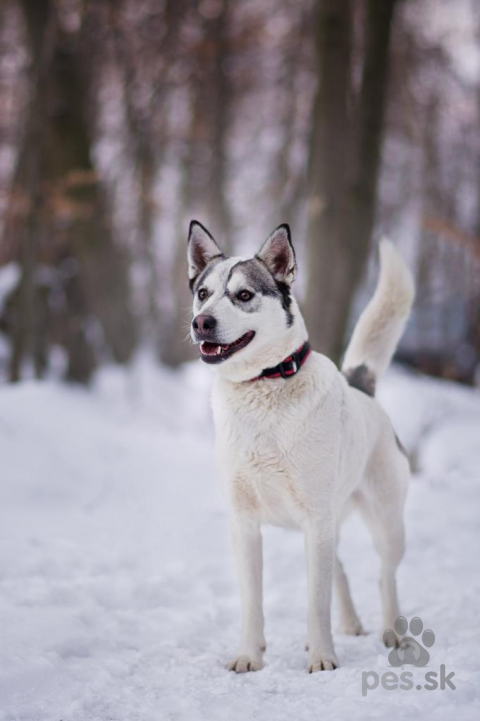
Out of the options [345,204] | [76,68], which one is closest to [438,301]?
[345,204]

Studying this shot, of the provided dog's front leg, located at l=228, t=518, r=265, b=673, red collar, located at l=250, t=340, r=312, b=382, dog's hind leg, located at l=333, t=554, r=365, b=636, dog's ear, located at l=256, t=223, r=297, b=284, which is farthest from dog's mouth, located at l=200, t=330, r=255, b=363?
dog's hind leg, located at l=333, t=554, r=365, b=636

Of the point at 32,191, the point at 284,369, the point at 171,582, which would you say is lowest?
the point at 171,582

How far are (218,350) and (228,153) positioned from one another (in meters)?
12.8

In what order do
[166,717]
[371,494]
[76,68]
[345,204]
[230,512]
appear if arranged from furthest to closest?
[76,68]
[345,204]
[371,494]
[230,512]
[166,717]

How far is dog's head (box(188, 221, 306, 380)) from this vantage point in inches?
117

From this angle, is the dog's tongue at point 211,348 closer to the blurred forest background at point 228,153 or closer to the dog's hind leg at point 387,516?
the dog's hind leg at point 387,516

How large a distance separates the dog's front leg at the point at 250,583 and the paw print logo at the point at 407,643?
610 millimetres

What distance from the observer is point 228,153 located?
1492 cm

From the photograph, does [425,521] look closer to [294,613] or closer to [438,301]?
[294,613]

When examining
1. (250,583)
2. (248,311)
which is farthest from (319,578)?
(248,311)

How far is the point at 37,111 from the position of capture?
885 cm

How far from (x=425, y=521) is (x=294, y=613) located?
1.74 metres

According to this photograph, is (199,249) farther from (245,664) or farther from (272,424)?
(245,664)

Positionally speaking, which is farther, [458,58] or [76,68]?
[458,58]
